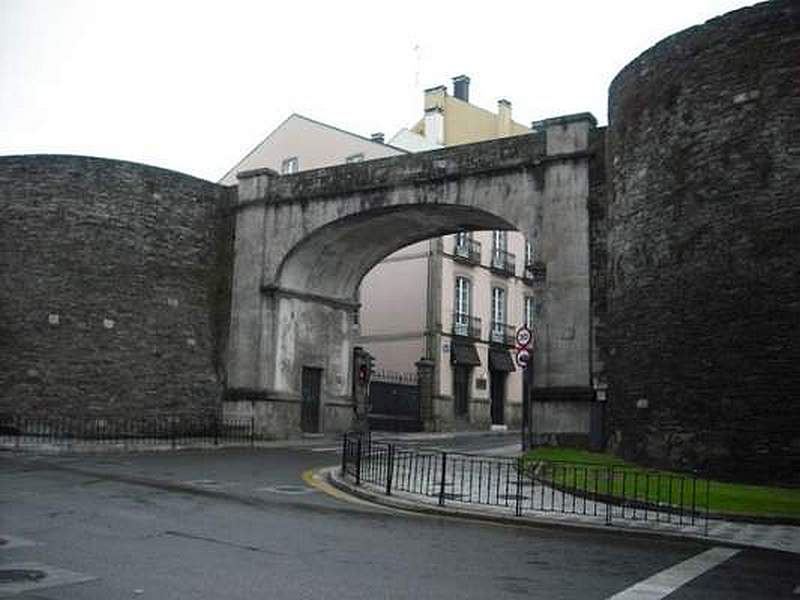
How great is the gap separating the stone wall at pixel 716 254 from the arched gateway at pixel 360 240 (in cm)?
360

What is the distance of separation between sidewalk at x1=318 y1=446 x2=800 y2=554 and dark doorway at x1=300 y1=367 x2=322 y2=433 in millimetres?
14572

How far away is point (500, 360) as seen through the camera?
3984cm

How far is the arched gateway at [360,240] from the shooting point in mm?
21156

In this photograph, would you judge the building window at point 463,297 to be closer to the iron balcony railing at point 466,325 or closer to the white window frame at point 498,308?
the iron balcony railing at point 466,325

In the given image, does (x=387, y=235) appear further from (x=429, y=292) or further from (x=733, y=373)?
(x=733, y=373)

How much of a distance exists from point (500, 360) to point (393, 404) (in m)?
7.33

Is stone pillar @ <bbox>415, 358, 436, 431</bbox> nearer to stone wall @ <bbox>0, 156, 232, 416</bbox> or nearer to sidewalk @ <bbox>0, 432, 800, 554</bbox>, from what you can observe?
stone wall @ <bbox>0, 156, 232, 416</bbox>

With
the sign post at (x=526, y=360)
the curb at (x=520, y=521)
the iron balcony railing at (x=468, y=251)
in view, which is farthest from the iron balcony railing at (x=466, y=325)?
the curb at (x=520, y=521)

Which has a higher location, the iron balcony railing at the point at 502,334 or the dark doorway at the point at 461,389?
the iron balcony railing at the point at 502,334

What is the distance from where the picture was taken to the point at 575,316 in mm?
20828

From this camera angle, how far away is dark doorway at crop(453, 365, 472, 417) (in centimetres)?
3706

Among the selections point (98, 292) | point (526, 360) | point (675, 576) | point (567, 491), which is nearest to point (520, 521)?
point (567, 491)

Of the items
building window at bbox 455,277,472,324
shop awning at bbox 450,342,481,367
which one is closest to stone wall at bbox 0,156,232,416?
shop awning at bbox 450,342,481,367

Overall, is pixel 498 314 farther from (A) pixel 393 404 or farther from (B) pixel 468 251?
(A) pixel 393 404
